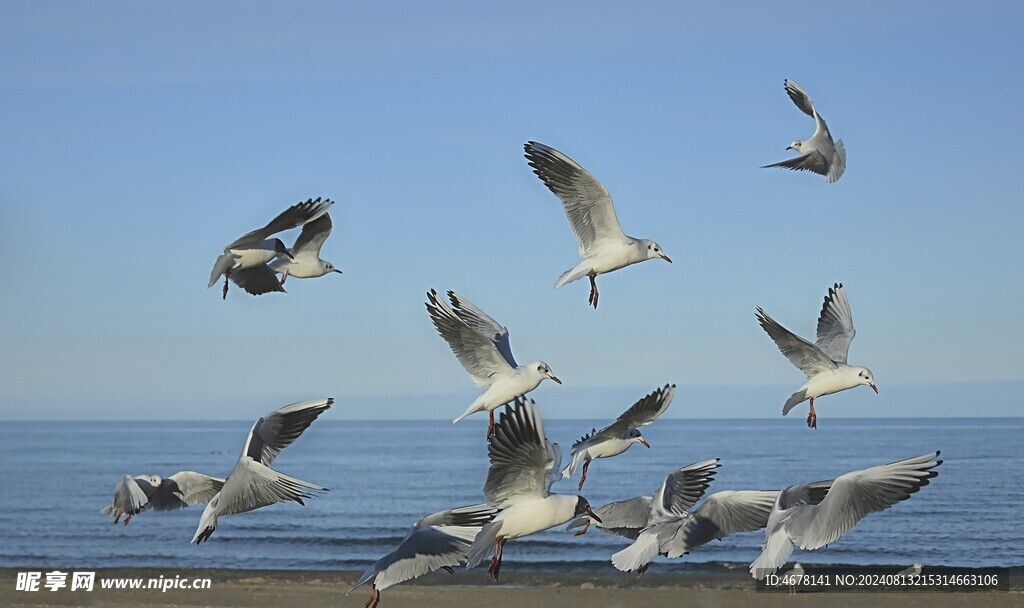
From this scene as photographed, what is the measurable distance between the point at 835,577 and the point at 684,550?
9117mm

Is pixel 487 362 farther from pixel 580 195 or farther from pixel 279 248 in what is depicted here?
pixel 279 248

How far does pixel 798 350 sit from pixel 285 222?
5.09 metres

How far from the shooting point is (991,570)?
20766 mm

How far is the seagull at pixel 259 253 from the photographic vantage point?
11664 millimetres

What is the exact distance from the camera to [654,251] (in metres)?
12.0

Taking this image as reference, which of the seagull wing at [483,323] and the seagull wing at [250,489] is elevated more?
the seagull wing at [483,323]

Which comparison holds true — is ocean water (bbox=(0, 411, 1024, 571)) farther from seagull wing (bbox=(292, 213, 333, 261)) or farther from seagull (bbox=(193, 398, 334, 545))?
seagull wing (bbox=(292, 213, 333, 261))

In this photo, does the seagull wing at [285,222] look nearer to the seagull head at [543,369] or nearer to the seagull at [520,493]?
the seagull head at [543,369]

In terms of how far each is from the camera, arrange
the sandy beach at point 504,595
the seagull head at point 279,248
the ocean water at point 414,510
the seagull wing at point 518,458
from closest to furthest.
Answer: the seagull wing at point 518,458
the seagull head at point 279,248
the sandy beach at point 504,595
the ocean water at point 414,510

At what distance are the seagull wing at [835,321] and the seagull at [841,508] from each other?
4.17m

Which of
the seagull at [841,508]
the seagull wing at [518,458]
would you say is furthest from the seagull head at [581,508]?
the seagull at [841,508]

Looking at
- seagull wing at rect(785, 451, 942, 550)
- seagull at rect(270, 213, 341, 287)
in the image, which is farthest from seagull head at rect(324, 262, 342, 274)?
seagull wing at rect(785, 451, 942, 550)

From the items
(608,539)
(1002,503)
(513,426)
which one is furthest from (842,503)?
(1002,503)

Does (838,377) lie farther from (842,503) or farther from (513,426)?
(513,426)
